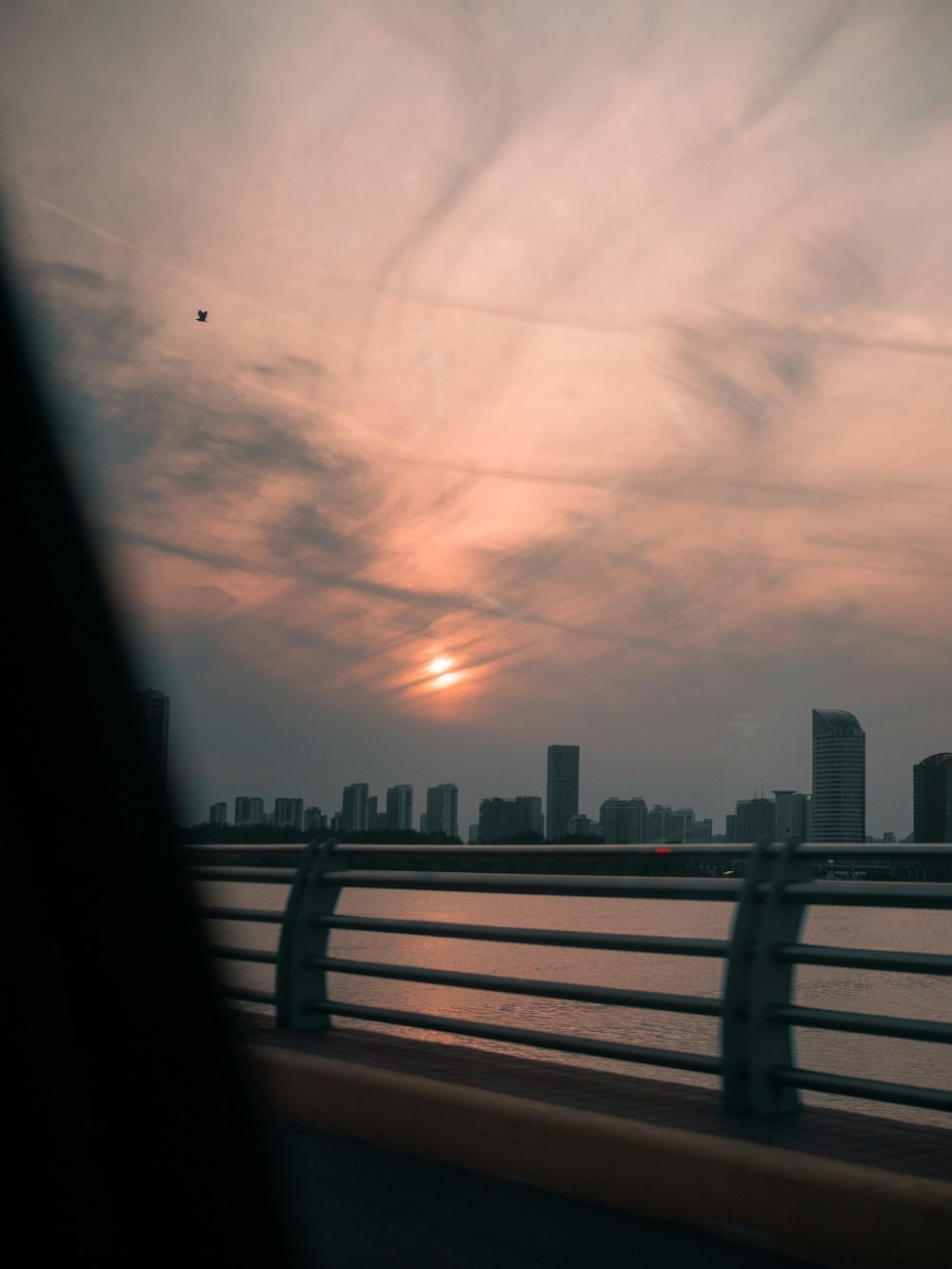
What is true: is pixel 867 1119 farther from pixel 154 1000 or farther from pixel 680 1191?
pixel 154 1000

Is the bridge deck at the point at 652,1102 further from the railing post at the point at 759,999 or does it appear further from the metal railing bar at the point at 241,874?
the metal railing bar at the point at 241,874

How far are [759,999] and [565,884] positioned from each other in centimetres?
106

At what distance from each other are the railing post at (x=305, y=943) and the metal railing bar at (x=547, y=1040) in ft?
0.57

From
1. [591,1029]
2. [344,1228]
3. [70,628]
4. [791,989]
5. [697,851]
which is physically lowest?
[591,1029]

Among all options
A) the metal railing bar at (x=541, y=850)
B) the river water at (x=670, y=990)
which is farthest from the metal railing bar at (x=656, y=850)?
the river water at (x=670, y=990)

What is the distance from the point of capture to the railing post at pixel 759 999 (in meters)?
4.76

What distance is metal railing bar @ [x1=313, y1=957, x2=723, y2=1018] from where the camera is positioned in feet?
16.6

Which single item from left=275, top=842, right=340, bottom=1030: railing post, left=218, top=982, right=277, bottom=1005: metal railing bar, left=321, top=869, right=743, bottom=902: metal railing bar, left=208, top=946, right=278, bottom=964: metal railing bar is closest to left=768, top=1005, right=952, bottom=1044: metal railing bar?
left=321, top=869, right=743, bottom=902: metal railing bar

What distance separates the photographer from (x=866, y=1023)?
4.41m

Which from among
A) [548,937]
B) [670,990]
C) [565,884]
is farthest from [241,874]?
[670,990]

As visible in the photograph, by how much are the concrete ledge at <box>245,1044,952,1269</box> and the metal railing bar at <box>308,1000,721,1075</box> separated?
371 mm

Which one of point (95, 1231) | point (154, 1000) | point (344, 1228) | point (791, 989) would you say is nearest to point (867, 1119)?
point (791, 989)

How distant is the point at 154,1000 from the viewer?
25.3ft

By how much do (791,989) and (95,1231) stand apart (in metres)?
2.59
